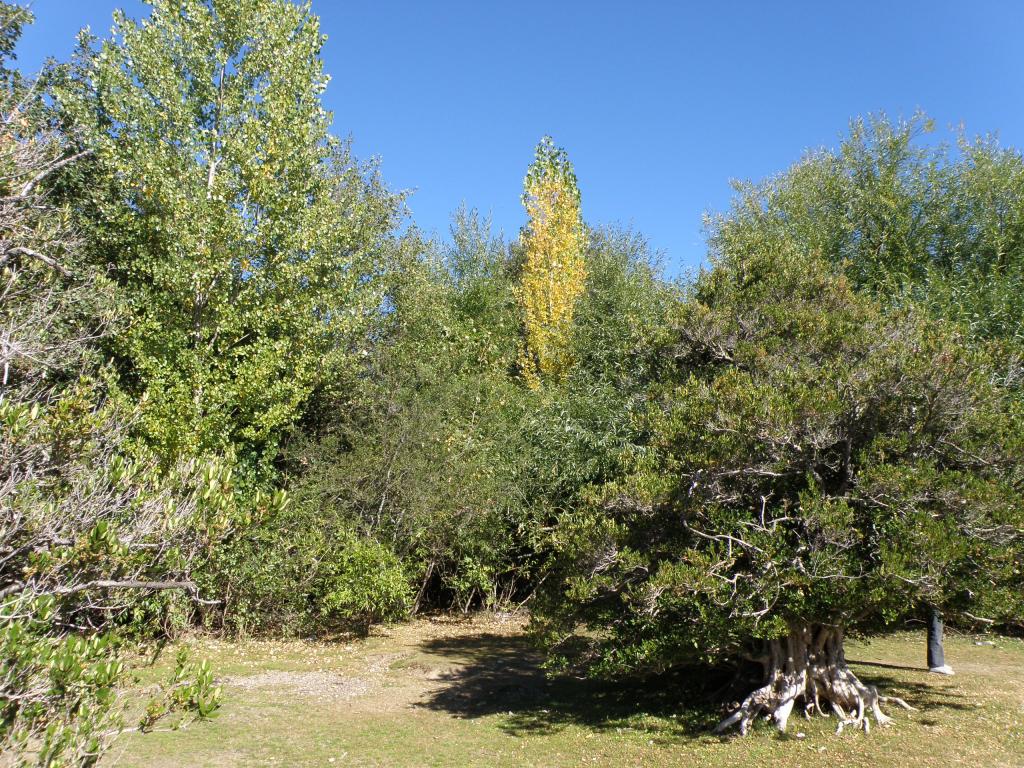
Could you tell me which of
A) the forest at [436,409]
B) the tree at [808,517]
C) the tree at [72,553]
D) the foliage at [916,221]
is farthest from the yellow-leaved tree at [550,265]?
the tree at [72,553]

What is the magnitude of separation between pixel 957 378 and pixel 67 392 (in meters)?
7.84

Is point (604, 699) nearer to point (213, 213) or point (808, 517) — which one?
point (808, 517)

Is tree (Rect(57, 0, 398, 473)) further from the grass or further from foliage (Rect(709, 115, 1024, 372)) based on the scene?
foliage (Rect(709, 115, 1024, 372))

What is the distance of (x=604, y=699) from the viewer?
34.9 feet

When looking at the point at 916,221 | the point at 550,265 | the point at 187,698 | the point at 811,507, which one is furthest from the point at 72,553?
the point at 550,265

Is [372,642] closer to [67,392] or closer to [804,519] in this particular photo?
[804,519]

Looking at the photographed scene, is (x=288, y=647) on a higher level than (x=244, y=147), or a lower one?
lower

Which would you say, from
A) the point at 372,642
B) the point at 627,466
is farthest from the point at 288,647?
the point at 627,466

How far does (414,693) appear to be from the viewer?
37.3 feet

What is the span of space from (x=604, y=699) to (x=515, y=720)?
1.63m

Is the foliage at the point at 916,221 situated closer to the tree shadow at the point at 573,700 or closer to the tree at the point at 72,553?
the tree shadow at the point at 573,700

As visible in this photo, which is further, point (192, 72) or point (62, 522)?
point (192, 72)

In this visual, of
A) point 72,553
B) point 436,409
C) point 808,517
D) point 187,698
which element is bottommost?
point 187,698

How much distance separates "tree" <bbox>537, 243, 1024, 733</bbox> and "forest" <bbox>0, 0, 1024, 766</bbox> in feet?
0.14
